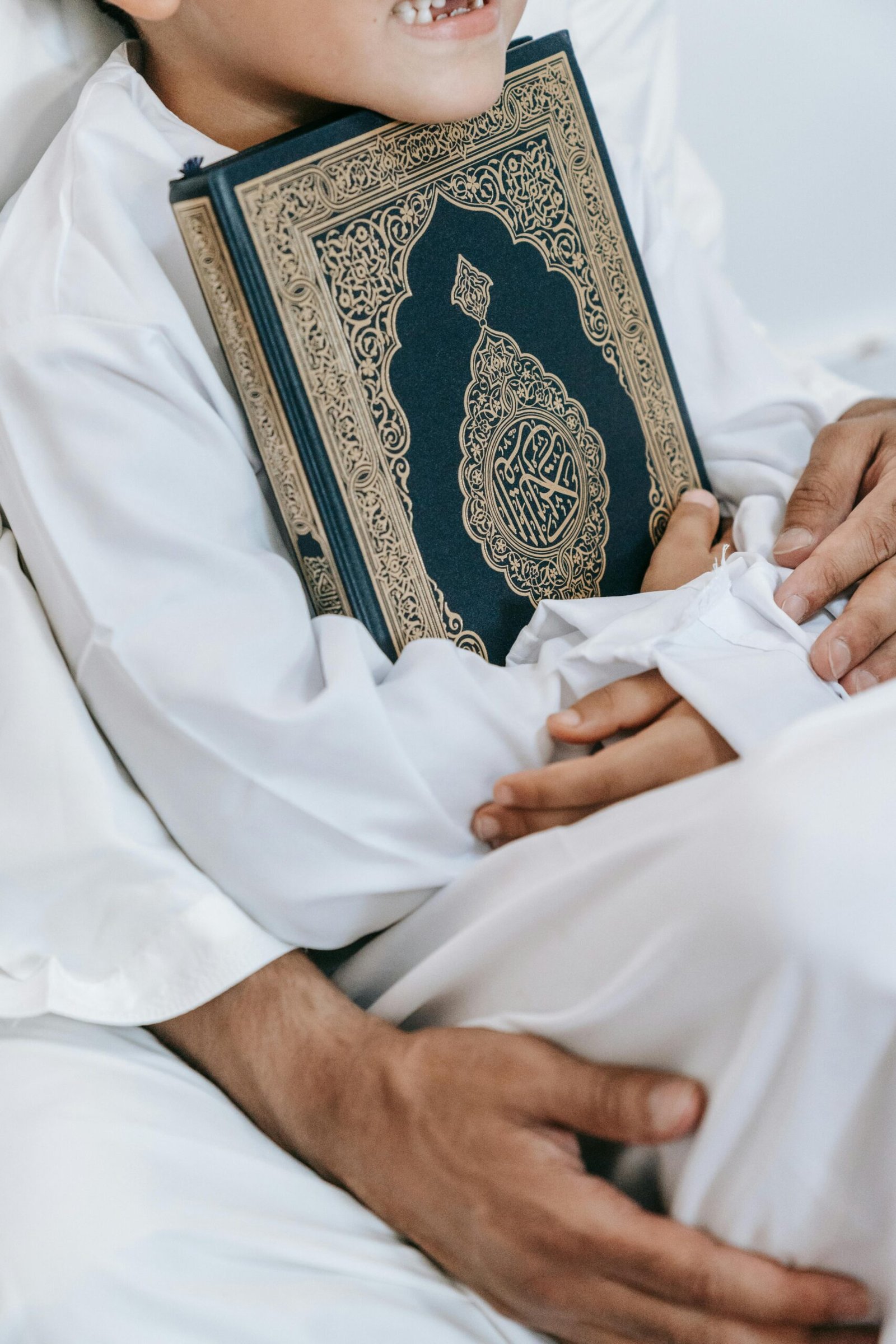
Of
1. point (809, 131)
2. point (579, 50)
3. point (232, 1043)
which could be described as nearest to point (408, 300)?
point (232, 1043)

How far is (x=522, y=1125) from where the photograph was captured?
0.58 metres

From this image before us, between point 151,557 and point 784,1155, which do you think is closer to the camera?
point 784,1155

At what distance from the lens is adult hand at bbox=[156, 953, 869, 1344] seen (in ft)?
1.79

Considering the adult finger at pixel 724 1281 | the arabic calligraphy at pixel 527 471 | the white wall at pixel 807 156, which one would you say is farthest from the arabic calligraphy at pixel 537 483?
the white wall at pixel 807 156

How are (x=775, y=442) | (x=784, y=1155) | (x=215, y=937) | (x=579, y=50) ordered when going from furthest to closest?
(x=579, y=50)
(x=775, y=442)
(x=215, y=937)
(x=784, y=1155)

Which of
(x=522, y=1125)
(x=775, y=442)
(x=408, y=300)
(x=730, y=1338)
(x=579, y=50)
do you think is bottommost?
(x=730, y=1338)

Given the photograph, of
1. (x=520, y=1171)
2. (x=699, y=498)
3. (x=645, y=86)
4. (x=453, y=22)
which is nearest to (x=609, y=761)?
(x=520, y=1171)

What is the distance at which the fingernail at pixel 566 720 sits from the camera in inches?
26.5

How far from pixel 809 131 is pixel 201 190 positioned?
115 cm

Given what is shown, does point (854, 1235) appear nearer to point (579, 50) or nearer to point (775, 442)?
point (775, 442)

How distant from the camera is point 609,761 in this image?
2.10 ft

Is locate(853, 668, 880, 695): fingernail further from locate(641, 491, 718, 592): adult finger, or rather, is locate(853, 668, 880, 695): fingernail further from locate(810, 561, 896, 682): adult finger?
locate(641, 491, 718, 592): adult finger

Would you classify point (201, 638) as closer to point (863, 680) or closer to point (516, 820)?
point (516, 820)

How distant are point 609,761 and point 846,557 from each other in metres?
0.25
